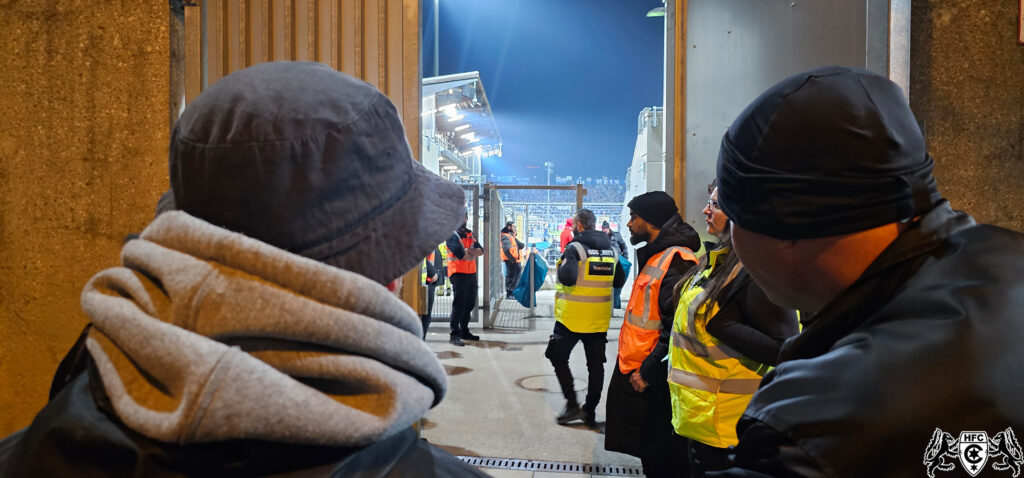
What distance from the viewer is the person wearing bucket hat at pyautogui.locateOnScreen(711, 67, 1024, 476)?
0.85 m

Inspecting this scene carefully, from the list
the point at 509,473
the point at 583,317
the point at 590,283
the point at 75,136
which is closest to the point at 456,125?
the point at 590,283

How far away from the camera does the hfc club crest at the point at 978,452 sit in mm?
831

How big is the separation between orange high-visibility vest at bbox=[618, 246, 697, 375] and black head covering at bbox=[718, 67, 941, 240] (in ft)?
9.44

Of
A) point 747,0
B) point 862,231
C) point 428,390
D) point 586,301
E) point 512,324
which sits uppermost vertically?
point 747,0

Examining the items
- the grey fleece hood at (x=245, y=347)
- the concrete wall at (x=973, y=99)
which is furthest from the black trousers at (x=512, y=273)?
the grey fleece hood at (x=245, y=347)

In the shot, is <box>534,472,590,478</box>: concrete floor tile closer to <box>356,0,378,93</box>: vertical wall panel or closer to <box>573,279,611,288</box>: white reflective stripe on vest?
<box>573,279,611,288</box>: white reflective stripe on vest

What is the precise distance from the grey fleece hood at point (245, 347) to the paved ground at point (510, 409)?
400 centimetres

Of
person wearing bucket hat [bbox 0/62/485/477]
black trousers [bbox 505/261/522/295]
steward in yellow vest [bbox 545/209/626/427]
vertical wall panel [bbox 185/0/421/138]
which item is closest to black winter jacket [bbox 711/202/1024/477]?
person wearing bucket hat [bbox 0/62/485/477]

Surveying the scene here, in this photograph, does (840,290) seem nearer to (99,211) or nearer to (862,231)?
(862,231)

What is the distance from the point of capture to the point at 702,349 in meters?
2.83

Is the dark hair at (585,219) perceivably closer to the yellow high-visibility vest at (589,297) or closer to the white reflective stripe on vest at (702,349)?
the yellow high-visibility vest at (589,297)

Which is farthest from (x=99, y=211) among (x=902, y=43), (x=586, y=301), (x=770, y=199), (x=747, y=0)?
(x=586, y=301)

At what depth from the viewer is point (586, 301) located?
5703mm

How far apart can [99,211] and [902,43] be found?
3.43m
